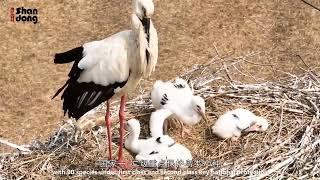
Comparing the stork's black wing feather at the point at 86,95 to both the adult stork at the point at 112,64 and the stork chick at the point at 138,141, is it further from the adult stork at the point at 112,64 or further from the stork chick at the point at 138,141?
the stork chick at the point at 138,141

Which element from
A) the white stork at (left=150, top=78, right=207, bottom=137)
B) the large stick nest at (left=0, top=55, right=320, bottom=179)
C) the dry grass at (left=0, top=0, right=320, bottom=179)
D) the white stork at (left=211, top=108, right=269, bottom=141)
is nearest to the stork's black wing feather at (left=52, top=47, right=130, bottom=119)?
the large stick nest at (left=0, top=55, right=320, bottom=179)

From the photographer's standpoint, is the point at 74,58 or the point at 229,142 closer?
the point at 74,58

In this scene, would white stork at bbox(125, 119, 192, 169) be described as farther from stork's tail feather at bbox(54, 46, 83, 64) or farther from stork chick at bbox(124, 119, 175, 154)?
stork's tail feather at bbox(54, 46, 83, 64)

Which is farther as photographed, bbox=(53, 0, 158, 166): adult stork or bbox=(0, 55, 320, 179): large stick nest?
bbox=(0, 55, 320, 179): large stick nest

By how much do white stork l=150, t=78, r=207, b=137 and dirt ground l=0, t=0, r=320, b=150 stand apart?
2.24 metres

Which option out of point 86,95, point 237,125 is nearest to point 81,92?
point 86,95

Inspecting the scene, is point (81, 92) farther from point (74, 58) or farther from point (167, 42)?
point (167, 42)

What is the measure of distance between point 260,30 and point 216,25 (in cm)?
58

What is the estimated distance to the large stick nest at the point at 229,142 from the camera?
5145 mm

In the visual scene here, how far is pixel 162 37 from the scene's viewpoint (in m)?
9.23

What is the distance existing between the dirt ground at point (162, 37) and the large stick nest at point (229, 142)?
216cm

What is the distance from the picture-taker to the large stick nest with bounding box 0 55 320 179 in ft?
16.9

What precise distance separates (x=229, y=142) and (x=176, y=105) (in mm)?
526

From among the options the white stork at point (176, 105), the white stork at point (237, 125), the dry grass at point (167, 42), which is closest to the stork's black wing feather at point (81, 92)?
the white stork at point (176, 105)
